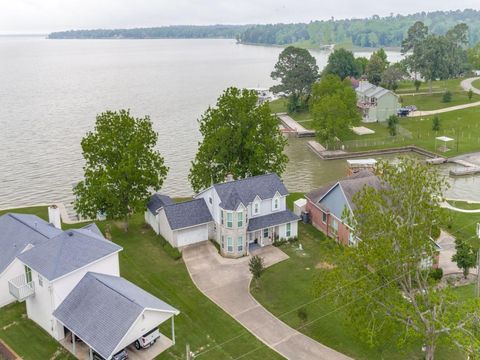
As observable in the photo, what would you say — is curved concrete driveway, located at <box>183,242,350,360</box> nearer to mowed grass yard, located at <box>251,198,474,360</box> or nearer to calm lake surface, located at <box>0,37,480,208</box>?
mowed grass yard, located at <box>251,198,474,360</box>

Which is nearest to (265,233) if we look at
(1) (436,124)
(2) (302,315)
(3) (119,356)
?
(2) (302,315)

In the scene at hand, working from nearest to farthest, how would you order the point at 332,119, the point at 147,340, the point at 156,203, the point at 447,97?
the point at 147,340 < the point at 156,203 < the point at 332,119 < the point at 447,97

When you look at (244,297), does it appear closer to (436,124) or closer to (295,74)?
(436,124)

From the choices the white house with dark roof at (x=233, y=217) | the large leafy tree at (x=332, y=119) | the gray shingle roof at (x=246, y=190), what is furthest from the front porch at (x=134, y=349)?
the large leafy tree at (x=332, y=119)

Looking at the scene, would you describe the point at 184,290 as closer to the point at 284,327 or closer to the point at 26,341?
the point at 284,327

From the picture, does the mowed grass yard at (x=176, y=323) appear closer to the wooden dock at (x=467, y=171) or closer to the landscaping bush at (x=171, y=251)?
the landscaping bush at (x=171, y=251)

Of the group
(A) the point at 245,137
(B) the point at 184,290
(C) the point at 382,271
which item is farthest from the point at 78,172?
(C) the point at 382,271
